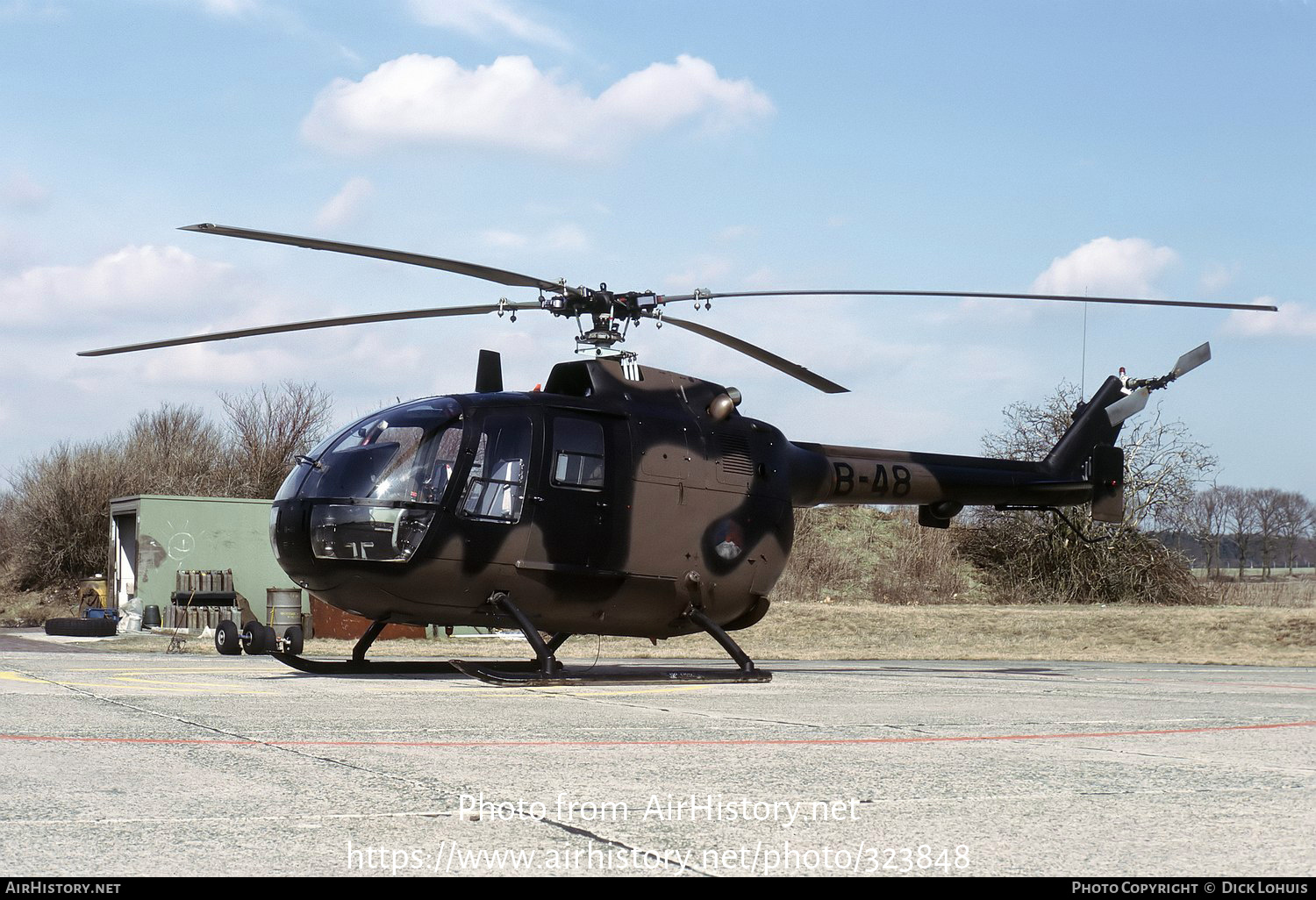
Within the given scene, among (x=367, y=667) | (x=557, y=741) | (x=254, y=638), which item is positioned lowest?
(x=367, y=667)

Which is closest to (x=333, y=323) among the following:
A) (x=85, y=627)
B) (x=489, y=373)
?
(x=489, y=373)

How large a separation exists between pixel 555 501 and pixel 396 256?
2.55 metres

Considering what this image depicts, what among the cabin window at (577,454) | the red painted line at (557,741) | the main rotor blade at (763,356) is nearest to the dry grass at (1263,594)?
the main rotor blade at (763,356)

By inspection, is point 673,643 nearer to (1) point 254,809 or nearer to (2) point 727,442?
(2) point 727,442

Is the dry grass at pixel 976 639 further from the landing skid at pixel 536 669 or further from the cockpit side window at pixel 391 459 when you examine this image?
the cockpit side window at pixel 391 459

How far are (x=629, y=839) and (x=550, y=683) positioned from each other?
6527 mm

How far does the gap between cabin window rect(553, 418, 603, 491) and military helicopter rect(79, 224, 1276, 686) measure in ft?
0.06

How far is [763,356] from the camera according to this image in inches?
490

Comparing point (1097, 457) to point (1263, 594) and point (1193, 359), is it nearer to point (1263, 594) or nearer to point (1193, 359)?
point (1193, 359)

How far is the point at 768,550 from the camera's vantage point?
12648mm

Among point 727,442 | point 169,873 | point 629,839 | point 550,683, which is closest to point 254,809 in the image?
point 169,873

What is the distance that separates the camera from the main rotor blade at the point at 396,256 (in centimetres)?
872

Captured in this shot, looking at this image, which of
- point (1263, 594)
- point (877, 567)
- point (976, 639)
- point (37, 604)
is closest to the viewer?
point (976, 639)

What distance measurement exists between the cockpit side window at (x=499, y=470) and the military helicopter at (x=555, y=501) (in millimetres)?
16
